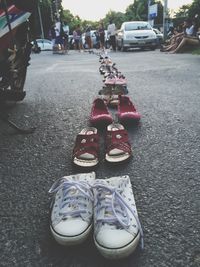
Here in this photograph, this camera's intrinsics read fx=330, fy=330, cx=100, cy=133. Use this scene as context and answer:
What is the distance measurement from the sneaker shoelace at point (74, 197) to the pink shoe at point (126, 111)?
1.47 metres

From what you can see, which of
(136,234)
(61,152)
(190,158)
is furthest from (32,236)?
(190,158)

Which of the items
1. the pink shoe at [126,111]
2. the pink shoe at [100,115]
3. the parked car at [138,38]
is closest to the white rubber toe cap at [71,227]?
the pink shoe at [100,115]

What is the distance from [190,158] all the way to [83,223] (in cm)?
115

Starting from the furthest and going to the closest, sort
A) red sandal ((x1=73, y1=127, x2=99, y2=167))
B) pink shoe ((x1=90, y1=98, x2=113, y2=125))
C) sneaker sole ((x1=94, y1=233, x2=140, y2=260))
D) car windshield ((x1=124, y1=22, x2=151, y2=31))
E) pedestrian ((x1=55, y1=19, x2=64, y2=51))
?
1. pedestrian ((x1=55, y1=19, x2=64, y2=51))
2. car windshield ((x1=124, y1=22, x2=151, y2=31))
3. pink shoe ((x1=90, y1=98, x2=113, y2=125))
4. red sandal ((x1=73, y1=127, x2=99, y2=167))
5. sneaker sole ((x1=94, y1=233, x2=140, y2=260))

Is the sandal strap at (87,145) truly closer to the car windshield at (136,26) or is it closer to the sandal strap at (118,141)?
the sandal strap at (118,141)

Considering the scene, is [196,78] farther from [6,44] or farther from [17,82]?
[6,44]

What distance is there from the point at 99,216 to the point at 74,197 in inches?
6.5

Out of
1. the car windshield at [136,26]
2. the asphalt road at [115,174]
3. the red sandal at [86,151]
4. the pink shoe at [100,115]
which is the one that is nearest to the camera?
the asphalt road at [115,174]

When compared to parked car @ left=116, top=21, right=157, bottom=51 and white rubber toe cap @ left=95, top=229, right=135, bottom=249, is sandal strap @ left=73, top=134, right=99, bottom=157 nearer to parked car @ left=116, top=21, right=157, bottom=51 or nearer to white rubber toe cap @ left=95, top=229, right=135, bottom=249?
white rubber toe cap @ left=95, top=229, right=135, bottom=249

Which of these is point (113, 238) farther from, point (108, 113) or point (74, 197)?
point (108, 113)

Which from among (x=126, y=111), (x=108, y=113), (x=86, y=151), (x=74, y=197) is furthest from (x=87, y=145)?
(x=126, y=111)

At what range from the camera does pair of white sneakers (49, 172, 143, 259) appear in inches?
50.7

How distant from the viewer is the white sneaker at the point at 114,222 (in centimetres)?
127

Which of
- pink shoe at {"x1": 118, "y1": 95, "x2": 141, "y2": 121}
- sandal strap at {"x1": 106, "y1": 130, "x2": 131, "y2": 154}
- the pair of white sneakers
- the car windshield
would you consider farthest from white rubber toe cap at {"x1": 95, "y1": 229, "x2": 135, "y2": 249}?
the car windshield
